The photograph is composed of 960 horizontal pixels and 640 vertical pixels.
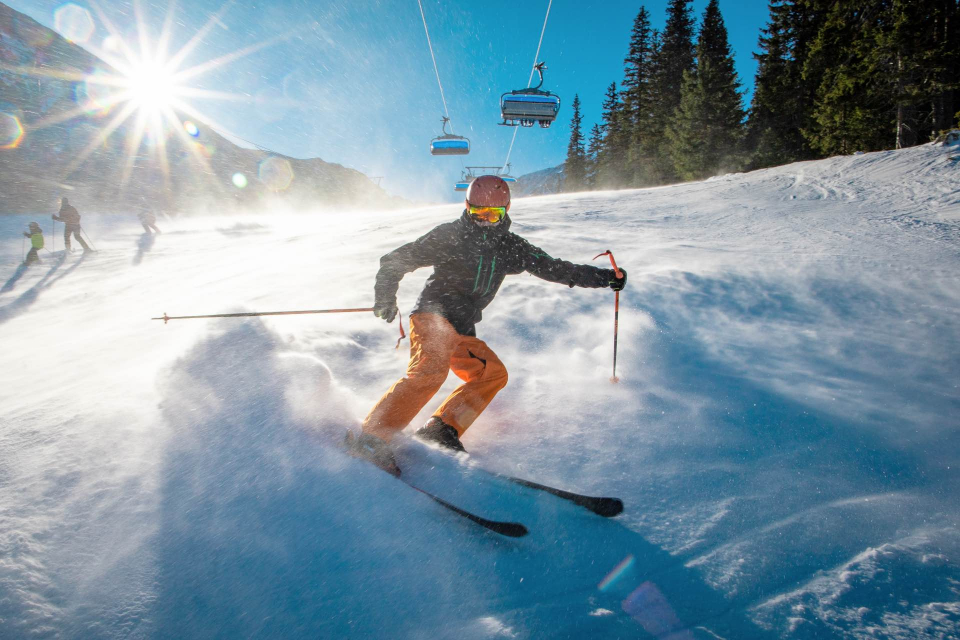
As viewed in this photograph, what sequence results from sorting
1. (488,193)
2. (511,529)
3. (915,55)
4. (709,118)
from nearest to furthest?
(511,529) < (488,193) < (915,55) < (709,118)

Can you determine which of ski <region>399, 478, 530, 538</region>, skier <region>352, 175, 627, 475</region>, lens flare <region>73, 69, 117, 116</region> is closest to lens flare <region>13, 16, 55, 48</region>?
lens flare <region>73, 69, 117, 116</region>

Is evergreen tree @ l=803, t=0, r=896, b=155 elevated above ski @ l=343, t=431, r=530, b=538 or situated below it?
above

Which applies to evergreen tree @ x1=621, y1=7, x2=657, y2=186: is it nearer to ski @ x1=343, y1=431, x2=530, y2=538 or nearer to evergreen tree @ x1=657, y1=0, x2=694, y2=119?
evergreen tree @ x1=657, y1=0, x2=694, y2=119

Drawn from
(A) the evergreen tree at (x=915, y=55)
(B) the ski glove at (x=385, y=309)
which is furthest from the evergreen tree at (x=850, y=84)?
(B) the ski glove at (x=385, y=309)

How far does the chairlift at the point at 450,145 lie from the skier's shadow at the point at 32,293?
551 inches

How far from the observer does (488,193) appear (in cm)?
264

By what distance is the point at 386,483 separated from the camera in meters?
1.92

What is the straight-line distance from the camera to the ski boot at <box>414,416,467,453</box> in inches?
88.8

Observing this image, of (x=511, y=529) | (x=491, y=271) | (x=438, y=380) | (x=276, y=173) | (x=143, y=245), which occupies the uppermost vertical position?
(x=276, y=173)

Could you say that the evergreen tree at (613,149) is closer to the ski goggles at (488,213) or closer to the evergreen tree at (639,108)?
the evergreen tree at (639,108)

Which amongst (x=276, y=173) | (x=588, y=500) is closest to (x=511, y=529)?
(x=588, y=500)

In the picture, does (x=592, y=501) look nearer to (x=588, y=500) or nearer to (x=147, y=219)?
(x=588, y=500)

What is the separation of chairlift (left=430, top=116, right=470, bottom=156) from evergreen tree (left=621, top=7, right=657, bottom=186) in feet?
78.5

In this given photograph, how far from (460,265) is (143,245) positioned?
15987 millimetres
